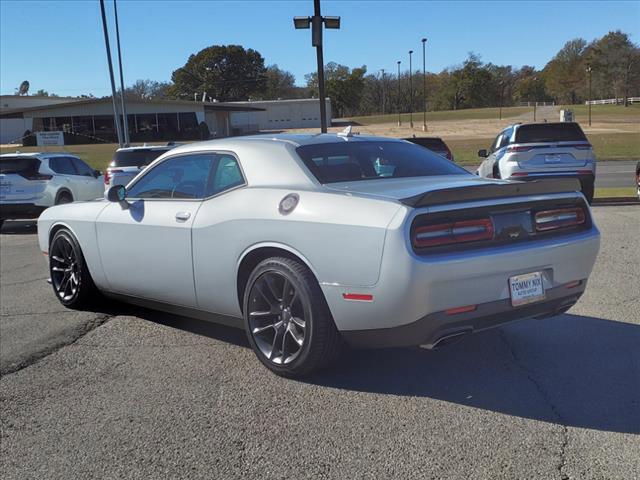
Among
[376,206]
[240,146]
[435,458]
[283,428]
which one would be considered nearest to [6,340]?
[240,146]

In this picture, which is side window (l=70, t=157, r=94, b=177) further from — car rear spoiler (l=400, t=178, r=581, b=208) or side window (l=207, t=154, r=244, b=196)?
car rear spoiler (l=400, t=178, r=581, b=208)

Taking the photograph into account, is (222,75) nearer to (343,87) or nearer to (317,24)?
(343,87)

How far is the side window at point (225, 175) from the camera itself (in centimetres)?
483

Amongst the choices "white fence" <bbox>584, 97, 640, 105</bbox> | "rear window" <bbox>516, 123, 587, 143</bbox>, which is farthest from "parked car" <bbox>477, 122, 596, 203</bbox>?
"white fence" <bbox>584, 97, 640, 105</bbox>

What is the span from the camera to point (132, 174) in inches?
608

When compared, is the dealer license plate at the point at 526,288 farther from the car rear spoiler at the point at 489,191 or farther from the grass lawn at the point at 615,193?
the grass lawn at the point at 615,193

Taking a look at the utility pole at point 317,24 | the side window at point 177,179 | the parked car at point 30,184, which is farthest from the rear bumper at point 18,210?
the side window at point 177,179

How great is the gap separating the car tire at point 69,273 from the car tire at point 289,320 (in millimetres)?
2351

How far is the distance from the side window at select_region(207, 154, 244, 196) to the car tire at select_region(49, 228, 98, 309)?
76.7 inches

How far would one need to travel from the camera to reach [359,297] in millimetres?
3809

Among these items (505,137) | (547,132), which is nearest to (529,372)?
(547,132)

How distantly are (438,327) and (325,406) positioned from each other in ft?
2.71

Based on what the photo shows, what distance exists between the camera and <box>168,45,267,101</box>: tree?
120 metres

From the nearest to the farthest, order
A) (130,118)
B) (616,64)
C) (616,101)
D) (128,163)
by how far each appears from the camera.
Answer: (128,163)
(130,118)
(616,64)
(616,101)
